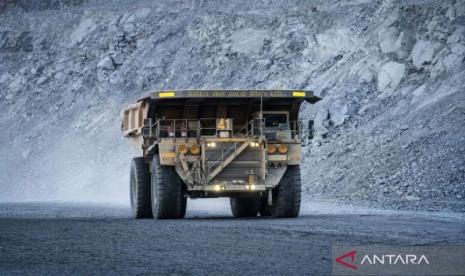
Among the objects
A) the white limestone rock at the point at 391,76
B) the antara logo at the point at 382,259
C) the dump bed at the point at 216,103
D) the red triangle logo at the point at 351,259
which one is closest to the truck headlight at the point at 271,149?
the dump bed at the point at 216,103

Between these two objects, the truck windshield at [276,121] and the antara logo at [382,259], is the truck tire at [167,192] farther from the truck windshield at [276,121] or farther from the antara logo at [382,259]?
the antara logo at [382,259]

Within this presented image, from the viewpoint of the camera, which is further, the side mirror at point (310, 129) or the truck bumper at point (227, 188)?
the side mirror at point (310, 129)

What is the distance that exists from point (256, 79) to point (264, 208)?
78.4 feet

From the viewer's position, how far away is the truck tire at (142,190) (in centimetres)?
2209

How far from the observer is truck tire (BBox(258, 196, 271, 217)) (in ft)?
73.3

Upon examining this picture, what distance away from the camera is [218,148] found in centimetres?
2052

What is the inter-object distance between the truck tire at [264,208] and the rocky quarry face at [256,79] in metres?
4.71

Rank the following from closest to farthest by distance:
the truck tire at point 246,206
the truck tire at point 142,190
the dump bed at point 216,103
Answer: the dump bed at point 216,103 < the truck tire at point 142,190 < the truck tire at point 246,206

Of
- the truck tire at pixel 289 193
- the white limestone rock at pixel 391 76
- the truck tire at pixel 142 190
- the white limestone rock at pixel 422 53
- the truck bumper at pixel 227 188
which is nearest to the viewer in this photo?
the truck bumper at pixel 227 188

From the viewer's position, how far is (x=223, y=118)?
70.3 feet

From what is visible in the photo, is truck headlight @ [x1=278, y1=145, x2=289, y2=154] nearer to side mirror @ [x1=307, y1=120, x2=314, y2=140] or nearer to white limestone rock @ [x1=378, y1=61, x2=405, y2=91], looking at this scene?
side mirror @ [x1=307, y1=120, x2=314, y2=140]

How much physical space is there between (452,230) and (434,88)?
835 inches

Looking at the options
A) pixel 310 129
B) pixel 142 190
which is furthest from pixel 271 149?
pixel 142 190

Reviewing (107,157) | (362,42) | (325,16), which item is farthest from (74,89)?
(362,42)
